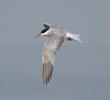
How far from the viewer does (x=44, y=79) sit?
15609mm

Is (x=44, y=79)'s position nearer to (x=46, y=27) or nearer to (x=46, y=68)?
(x=46, y=68)

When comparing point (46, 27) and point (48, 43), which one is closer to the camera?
point (48, 43)

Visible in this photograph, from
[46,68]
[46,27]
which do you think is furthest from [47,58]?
[46,27]

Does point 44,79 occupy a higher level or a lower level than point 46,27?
lower

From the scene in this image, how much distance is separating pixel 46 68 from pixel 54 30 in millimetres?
1108

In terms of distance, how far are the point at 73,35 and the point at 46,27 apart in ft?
2.51

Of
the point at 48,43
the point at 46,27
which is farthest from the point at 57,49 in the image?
the point at 46,27

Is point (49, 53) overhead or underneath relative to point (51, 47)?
underneath

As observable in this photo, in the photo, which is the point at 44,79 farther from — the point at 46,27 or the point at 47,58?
the point at 46,27

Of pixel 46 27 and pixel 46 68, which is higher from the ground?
pixel 46 27

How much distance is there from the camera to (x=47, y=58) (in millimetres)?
15836

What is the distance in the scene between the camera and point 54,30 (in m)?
16.5

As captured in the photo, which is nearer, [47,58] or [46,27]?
[47,58]

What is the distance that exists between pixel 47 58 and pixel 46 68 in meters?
0.23
